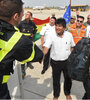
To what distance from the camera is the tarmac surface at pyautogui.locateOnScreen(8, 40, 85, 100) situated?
3.16 meters

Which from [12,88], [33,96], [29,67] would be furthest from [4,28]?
[29,67]

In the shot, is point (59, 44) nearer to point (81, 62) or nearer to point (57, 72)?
point (57, 72)

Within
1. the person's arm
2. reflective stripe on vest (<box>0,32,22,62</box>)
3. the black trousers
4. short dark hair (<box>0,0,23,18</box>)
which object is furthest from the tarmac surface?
short dark hair (<box>0,0,23,18</box>)

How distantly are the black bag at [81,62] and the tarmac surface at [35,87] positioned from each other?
1219 mm

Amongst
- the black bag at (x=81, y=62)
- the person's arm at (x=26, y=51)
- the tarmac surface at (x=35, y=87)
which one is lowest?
the tarmac surface at (x=35, y=87)

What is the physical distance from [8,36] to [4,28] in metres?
0.08

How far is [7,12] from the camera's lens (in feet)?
4.30

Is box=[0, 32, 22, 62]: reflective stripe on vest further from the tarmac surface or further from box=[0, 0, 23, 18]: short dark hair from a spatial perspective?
the tarmac surface

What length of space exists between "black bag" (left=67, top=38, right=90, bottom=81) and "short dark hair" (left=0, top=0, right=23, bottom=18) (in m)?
0.99

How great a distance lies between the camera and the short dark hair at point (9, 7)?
1285 mm

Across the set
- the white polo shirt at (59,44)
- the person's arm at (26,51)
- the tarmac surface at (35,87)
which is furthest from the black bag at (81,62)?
the tarmac surface at (35,87)

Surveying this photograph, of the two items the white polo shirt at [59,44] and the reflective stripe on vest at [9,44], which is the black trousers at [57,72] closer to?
the white polo shirt at [59,44]

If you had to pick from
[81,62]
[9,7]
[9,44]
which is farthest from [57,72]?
[9,7]

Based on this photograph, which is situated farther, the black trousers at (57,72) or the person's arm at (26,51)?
the black trousers at (57,72)
